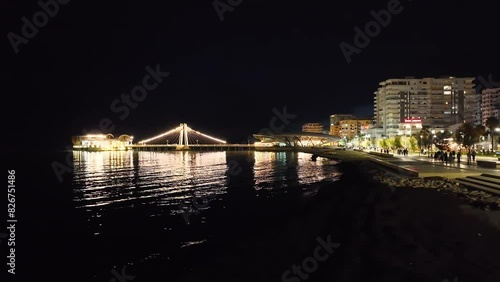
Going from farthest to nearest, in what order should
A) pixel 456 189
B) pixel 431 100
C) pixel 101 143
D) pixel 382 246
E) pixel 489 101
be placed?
pixel 101 143
pixel 489 101
pixel 431 100
pixel 456 189
pixel 382 246

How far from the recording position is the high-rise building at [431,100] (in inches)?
5034

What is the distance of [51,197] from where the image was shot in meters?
26.2

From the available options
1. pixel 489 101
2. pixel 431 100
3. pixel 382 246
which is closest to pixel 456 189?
Result: pixel 382 246

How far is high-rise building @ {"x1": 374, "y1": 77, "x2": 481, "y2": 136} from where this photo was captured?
420ft

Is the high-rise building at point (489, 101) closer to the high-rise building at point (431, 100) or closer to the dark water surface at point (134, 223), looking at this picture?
the high-rise building at point (431, 100)

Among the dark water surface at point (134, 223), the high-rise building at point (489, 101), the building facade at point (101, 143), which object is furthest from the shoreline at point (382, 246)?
the building facade at point (101, 143)

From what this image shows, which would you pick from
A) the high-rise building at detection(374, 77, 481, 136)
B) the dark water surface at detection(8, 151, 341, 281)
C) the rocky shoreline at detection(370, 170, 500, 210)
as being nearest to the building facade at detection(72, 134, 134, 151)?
the high-rise building at detection(374, 77, 481, 136)

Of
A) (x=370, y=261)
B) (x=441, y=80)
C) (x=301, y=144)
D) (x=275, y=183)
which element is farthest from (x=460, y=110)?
(x=370, y=261)

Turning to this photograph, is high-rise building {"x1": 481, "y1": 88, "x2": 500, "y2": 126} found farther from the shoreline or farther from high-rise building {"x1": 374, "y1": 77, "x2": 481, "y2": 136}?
the shoreline

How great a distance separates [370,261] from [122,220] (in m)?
12.3

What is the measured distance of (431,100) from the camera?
129m

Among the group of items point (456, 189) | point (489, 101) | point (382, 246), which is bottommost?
point (382, 246)

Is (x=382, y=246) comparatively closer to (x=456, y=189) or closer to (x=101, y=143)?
(x=456, y=189)

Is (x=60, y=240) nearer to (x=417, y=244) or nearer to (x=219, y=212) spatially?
(x=219, y=212)
